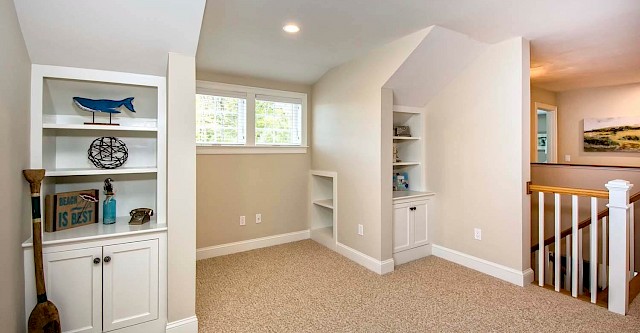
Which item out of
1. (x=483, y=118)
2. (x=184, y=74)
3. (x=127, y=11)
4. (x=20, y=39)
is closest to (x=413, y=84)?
(x=483, y=118)

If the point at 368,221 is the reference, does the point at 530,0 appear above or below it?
above

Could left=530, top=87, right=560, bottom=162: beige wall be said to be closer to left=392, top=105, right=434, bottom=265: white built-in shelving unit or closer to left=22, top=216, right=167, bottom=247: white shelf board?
left=392, top=105, right=434, bottom=265: white built-in shelving unit

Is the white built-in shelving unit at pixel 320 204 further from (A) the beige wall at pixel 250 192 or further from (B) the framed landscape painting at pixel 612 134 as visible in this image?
(B) the framed landscape painting at pixel 612 134

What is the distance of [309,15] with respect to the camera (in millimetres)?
2377

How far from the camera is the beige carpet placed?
218 cm

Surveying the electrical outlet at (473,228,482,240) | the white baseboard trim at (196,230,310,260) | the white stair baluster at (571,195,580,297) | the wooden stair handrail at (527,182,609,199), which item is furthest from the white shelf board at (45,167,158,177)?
the white stair baluster at (571,195,580,297)

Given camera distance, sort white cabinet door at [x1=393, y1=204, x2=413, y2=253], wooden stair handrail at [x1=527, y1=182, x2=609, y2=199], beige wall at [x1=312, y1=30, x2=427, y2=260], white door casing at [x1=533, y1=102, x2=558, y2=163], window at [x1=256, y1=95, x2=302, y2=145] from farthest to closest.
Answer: white door casing at [x1=533, y1=102, x2=558, y2=163] < window at [x1=256, y1=95, x2=302, y2=145] < white cabinet door at [x1=393, y1=204, x2=413, y2=253] < beige wall at [x1=312, y1=30, x2=427, y2=260] < wooden stair handrail at [x1=527, y1=182, x2=609, y2=199]

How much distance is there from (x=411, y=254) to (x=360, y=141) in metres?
1.44

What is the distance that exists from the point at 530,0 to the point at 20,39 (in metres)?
3.23

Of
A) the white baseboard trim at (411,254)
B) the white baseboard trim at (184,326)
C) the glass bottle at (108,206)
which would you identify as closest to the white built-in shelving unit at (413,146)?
the white baseboard trim at (411,254)

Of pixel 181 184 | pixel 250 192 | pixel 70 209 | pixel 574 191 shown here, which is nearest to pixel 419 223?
pixel 574 191

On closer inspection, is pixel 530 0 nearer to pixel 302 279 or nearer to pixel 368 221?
pixel 368 221

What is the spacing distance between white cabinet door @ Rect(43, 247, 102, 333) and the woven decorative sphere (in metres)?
0.67

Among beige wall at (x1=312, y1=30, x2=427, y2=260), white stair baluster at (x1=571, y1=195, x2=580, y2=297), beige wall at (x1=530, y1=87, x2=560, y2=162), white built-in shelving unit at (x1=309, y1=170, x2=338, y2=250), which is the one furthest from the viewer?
beige wall at (x1=530, y1=87, x2=560, y2=162)
